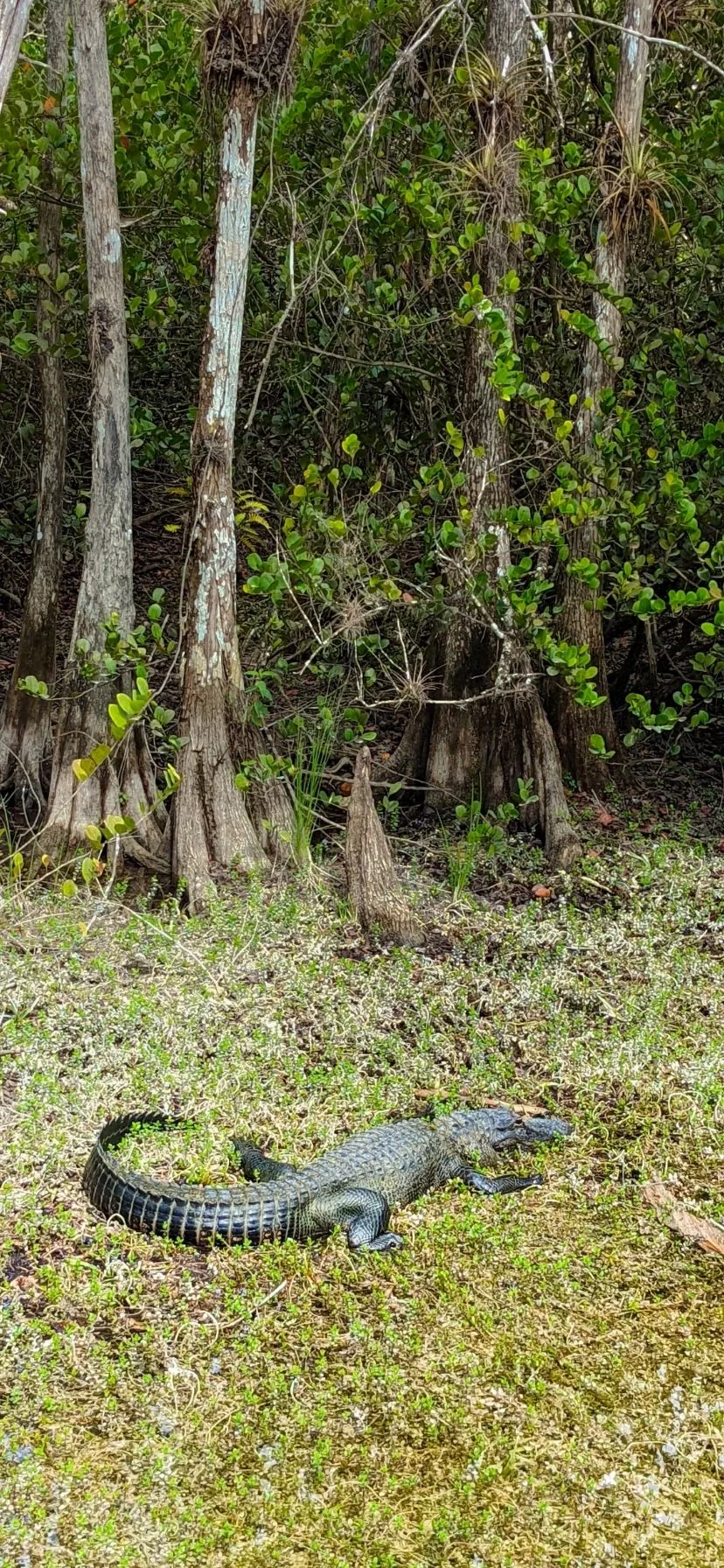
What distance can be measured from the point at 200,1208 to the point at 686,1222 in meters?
1.47

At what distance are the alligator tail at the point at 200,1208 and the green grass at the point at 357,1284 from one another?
2.7 inches

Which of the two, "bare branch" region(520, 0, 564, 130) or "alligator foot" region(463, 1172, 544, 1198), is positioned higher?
"bare branch" region(520, 0, 564, 130)

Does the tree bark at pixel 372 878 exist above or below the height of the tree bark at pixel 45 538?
below

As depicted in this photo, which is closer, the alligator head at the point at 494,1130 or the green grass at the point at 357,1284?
the green grass at the point at 357,1284

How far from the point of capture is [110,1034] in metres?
4.70

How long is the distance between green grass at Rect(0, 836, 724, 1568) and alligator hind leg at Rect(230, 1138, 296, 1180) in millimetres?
77

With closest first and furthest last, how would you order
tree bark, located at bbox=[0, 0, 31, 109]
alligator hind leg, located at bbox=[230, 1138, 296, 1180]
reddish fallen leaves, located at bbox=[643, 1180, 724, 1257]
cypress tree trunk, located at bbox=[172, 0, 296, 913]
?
tree bark, located at bbox=[0, 0, 31, 109], reddish fallen leaves, located at bbox=[643, 1180, 724, 1257], alligator hind leg, located at bbox=[230, 1138, 296, 1180], cypress tree trunk, located at bbox=[172, 0, 296, 913]

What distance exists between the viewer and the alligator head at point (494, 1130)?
13.5 ft

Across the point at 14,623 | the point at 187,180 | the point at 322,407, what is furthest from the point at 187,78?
the point at 14,623

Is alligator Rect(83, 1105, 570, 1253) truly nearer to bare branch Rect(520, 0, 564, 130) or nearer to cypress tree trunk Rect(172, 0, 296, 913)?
cypress tree trunk Rect(172, 0, 296, 913)

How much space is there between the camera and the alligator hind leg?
393cm

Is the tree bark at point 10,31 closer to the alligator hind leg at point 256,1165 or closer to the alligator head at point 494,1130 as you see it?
the alligator hind leg at point 256,1165

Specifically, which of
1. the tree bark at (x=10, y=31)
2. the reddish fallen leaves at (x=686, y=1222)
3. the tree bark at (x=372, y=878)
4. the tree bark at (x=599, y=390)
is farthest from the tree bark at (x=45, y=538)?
the tree bark at (x=10, y=31)

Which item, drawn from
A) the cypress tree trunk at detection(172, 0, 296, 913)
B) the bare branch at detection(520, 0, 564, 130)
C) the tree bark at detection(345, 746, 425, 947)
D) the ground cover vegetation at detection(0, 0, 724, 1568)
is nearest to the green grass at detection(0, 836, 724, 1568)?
the ground cover vegetation at detection(0, 0, 724, 1568)
